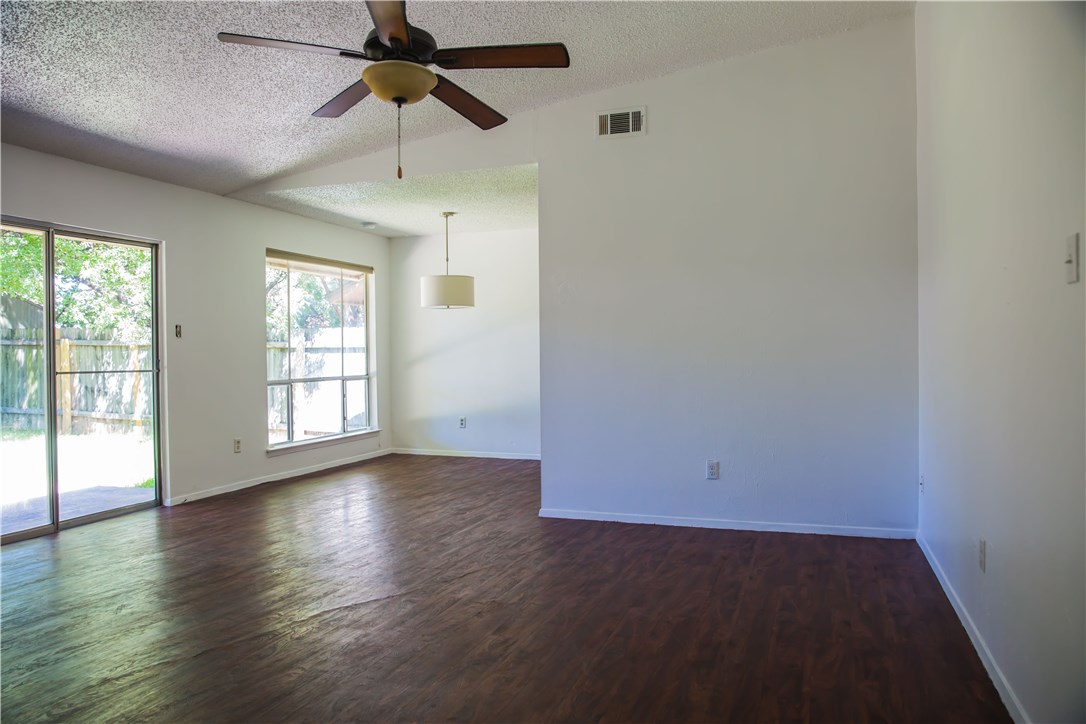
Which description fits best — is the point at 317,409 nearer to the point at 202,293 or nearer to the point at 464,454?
the point at 464,454

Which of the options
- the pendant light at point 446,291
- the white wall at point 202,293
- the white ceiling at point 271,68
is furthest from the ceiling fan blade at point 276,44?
Result: the pendant light at point 446,291

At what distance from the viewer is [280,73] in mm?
3900

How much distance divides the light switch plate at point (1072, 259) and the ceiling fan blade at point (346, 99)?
2.55 metres

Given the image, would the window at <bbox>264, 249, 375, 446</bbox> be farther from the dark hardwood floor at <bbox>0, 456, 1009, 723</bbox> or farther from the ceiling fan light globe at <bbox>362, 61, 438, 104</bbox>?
the ceiling fan light globe at <bbox>362, 61, 438, 104</bbox>

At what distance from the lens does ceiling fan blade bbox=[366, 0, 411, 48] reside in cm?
229

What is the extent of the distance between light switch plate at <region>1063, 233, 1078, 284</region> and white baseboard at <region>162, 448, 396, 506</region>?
581 centimetres

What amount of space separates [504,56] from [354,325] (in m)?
5.33

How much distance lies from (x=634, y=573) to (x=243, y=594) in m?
2.00

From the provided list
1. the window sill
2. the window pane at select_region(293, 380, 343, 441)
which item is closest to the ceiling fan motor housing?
the window sill

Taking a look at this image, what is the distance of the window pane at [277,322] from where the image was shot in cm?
646

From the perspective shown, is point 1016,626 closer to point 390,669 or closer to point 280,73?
point 390,669

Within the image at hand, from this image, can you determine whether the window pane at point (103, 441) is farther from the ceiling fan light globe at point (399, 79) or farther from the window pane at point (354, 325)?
the ceiling fan light globe at point (399, 79)

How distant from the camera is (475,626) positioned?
2916 mm

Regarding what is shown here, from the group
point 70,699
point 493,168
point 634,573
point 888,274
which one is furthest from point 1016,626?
point 493,168
